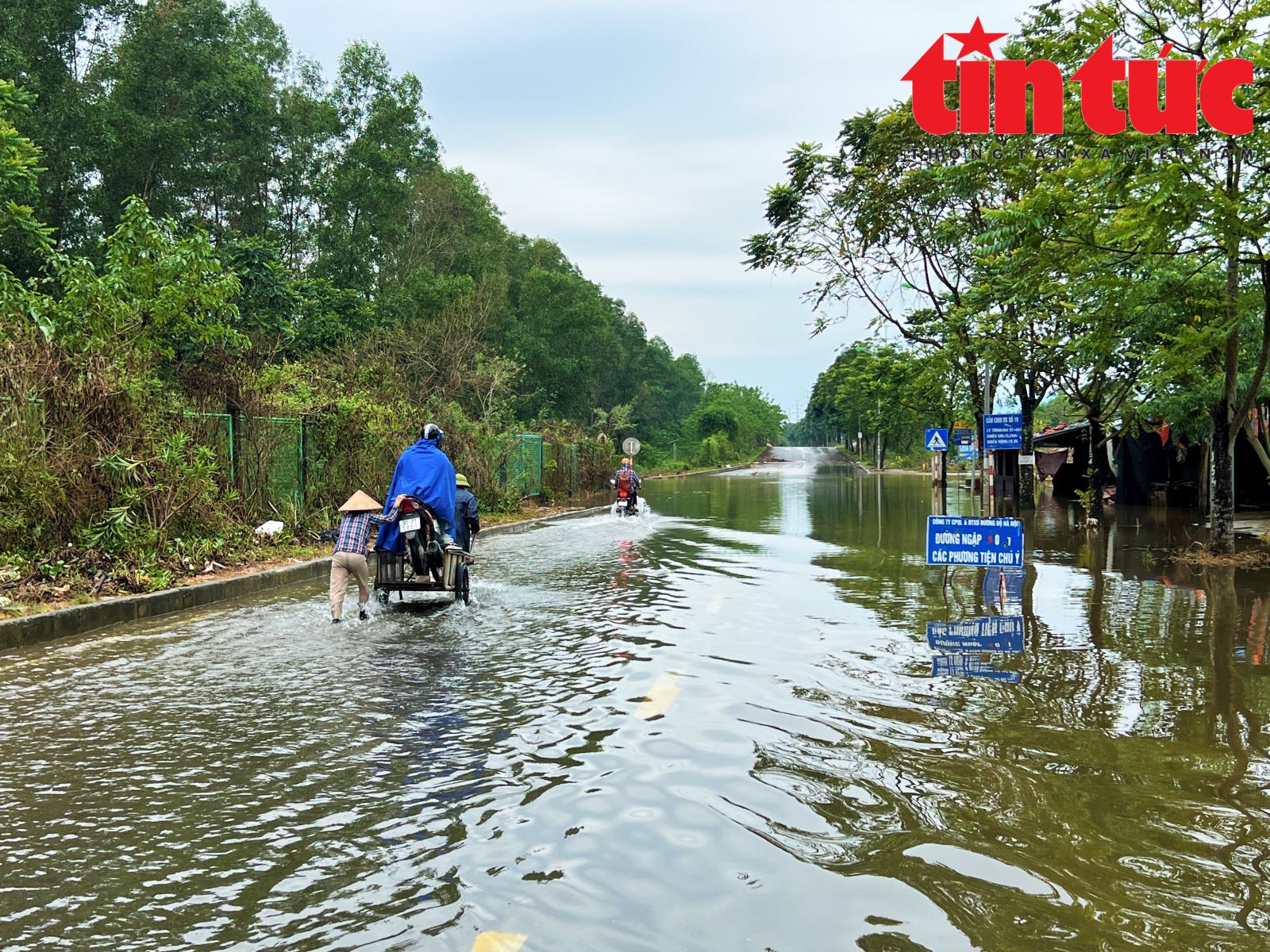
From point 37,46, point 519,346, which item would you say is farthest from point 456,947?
point 519,346

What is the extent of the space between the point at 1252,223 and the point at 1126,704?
7.62m

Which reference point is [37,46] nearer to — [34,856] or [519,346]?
[519,346]

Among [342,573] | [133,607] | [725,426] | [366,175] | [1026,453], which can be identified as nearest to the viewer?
[342,573]

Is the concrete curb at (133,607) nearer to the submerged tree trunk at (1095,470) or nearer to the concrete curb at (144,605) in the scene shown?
the concrete curb at (144,605)

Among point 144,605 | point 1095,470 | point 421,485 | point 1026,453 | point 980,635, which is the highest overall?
point 1026,453

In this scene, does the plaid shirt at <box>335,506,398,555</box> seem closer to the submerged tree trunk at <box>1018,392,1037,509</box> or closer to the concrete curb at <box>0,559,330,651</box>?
the concrete curb at <box>0,559,330,651</box>

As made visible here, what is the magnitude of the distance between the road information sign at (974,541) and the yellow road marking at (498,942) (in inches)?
305

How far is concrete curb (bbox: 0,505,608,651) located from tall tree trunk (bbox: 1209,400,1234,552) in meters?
13.8

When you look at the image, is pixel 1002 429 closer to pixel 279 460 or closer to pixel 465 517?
pixel 465 517

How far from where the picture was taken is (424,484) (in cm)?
964

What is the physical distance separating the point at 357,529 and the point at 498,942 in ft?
21.9

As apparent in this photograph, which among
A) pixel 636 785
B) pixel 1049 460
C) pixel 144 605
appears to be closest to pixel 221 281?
pixel 144 605

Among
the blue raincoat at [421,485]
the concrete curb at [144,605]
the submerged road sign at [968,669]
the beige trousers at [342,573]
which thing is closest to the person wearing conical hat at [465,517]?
the blue raincoat at [421,485]

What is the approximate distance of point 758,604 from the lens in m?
10.9
